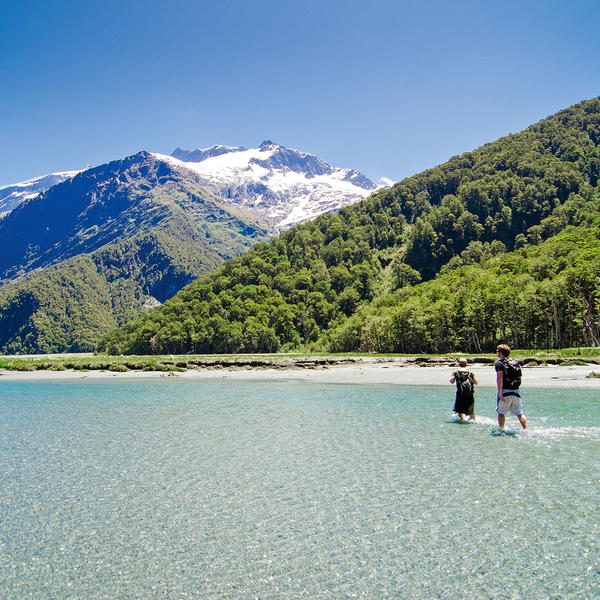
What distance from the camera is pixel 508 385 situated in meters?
18.1

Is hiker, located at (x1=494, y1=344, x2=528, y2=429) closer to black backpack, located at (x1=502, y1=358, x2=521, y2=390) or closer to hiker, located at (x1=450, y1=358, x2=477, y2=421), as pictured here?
black backpack, located at (x1=502, y1=358, x2=521, y2=390)

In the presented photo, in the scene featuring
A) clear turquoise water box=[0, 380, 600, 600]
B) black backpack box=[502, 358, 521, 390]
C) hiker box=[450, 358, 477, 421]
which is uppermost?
black backpack box=[502, 358, 521, 390]

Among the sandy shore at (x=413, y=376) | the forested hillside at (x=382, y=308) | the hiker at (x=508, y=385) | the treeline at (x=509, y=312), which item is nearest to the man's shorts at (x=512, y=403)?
the hiker at (x=508, y=385)

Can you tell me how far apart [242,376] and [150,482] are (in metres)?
55.7

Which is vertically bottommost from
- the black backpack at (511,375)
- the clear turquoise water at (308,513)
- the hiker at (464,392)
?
the clear turquoise water at (308,513)

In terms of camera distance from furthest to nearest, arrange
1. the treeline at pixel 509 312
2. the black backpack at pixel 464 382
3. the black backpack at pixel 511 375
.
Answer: the treeline at pixel 509 312, the black backpack at pixel 464 382, the black backpack at pixel 511 375

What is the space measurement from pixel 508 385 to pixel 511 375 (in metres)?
0.49

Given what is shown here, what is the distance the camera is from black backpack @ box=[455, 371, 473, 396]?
21.1m

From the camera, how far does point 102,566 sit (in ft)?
29.2

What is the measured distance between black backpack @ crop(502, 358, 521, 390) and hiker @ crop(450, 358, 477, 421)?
9.53 ft

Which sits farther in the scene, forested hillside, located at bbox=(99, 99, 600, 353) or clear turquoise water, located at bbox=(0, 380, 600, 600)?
forested hillside, located at bbox=(99, 99, 600, 353)

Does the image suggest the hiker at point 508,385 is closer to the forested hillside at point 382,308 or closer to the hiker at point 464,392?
the hiker at point 464,392

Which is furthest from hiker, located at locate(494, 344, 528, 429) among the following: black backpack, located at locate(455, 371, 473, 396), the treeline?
the treeline

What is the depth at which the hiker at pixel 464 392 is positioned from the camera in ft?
69.4
